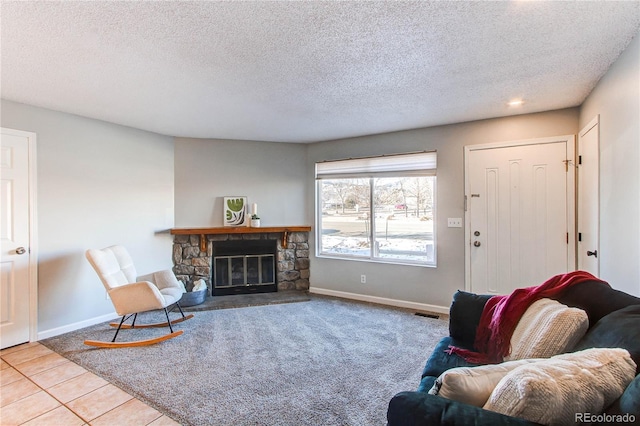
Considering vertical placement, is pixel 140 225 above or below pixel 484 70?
below

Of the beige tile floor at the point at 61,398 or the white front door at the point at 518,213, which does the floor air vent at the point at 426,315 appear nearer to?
the white front door at the point at 518,213

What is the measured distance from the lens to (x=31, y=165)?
302 cm

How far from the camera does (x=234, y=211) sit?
180 inches

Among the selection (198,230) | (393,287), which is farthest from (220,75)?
(393,287)

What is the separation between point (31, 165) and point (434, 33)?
3.75m

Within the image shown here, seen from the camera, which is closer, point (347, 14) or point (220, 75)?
point (347, 14)

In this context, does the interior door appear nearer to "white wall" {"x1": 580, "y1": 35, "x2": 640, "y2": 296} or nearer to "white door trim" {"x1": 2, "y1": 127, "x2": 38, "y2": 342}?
"white wall" {"x1": 580, "y1": 35, "x2": 640, "y2": 296}

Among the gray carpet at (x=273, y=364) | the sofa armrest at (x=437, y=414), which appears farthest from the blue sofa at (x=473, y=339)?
the gray carpet at (x=273, y=364)

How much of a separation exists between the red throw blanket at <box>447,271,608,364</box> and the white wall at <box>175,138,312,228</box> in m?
3.25

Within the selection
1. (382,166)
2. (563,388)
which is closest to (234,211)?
(382,166)

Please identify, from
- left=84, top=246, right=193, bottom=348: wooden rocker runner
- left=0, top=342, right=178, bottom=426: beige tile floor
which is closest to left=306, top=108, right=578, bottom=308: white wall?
left=84, top=246, right=193, bottom=348: wooden rocker runner

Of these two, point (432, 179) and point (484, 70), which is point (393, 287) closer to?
point (432, 179)

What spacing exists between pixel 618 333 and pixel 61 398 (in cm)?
316

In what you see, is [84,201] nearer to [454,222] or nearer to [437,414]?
[437,414]
